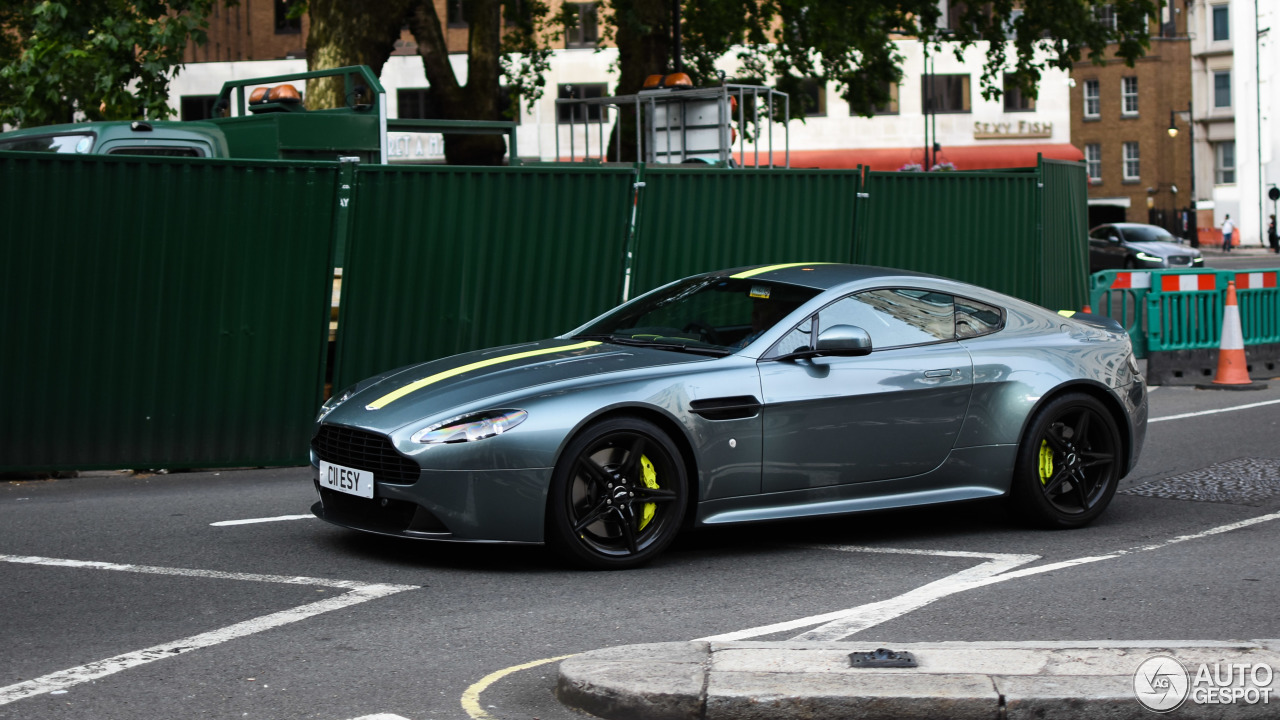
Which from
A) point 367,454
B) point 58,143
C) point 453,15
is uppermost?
point 453,15

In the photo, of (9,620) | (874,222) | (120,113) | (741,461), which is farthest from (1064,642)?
(120,113)

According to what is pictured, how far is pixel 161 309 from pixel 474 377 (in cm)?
375

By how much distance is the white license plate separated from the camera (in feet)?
20.2

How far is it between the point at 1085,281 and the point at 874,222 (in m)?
4.17

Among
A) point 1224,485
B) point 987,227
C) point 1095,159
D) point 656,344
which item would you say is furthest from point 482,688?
point 1095,159

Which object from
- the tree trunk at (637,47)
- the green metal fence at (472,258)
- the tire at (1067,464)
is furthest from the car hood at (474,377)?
the tree trunk at (637,47)

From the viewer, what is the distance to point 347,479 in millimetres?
6258

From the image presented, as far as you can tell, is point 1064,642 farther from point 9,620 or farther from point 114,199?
point 114,199

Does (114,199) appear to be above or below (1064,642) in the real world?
above

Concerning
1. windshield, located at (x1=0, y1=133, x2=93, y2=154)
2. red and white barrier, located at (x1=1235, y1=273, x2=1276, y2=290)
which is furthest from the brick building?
windshield, located at (x1=0, y1=133, x2=93, y2=154)

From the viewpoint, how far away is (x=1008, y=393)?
719cm

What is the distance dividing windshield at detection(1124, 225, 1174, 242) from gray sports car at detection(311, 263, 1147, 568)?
106 ft

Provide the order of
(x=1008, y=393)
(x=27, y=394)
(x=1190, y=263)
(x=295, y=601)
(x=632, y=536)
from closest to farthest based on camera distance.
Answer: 1. (x=295, y=601)
2. (x=632, y=536)
3. (x=1008, y=393)
4. (x=27, y=394)
5. (x=1190, y=263)

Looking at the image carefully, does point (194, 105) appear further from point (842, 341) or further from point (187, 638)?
point (187, 638)
